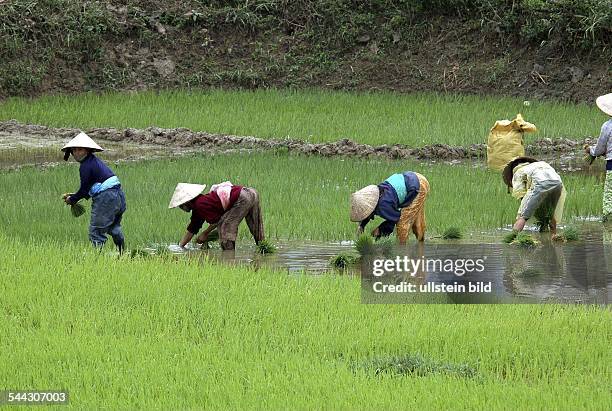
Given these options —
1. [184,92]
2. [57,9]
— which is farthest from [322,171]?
[57,9]

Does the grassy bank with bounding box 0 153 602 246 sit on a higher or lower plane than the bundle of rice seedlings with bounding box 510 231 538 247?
higher

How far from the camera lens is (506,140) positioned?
11992 millimetres

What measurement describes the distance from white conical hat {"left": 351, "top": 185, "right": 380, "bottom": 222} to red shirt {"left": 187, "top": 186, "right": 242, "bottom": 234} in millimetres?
852

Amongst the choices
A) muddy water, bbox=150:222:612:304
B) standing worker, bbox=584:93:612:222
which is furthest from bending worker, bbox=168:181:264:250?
standing worker, bbox=584:93:612:222

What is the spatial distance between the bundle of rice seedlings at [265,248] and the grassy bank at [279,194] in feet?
2.00

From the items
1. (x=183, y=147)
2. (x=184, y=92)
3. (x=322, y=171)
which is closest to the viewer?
(x=322, y=171)

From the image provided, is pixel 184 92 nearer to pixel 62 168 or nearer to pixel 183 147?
pixel 183 147

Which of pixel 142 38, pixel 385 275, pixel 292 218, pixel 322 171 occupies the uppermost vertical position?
pixel 142 38

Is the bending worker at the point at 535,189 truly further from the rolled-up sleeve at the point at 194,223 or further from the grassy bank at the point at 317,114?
the grassy bank at the point at 317,114

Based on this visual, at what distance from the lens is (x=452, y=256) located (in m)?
8.67

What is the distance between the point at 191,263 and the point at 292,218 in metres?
2.11

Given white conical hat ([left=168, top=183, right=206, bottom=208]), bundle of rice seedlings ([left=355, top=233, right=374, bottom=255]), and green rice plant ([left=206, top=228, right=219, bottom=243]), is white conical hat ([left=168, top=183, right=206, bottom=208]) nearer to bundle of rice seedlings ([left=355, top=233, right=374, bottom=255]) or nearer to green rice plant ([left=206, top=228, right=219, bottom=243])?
green rice plant ([left=206, top=228, right=219, bottom=243])

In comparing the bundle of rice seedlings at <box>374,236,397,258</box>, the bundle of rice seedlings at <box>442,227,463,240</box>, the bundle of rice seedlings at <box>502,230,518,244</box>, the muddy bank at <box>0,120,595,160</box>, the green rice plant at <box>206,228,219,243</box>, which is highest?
the muddy bank at <box>0,120,595,160</box>

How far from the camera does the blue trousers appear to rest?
28.3 feet
